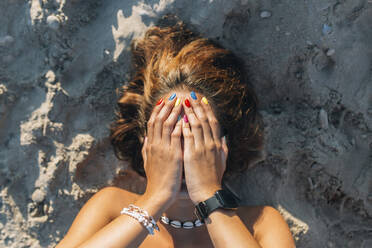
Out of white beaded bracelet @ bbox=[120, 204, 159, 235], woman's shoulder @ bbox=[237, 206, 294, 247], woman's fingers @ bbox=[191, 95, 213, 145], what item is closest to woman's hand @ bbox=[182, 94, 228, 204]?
woman's fingers @ bbox=[191, 95, 213, 145]

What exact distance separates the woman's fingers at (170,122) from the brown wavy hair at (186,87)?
0.48ft

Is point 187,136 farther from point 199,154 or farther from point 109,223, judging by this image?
point 109,223

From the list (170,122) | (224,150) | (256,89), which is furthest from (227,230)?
(256,89)

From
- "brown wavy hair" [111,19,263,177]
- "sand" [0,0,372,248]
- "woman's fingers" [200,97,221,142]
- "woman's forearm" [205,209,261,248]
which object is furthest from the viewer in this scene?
"sand" [0,0,372,248]

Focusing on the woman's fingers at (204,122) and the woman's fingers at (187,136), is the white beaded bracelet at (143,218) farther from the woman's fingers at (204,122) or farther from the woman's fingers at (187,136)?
the woman's fingers at (204,122)

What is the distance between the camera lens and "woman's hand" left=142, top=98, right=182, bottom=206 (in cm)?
204

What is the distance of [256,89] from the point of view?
2676mm

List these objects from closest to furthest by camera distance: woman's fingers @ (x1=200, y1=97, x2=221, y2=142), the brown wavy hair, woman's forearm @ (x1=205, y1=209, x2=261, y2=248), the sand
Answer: woman's forearm @ (x1=205, y1=209, x2=261, y2=248)
woman's fingers @ (x1=200, y1=97, x2=221, y2=142)
the brown wavy hair
the sand

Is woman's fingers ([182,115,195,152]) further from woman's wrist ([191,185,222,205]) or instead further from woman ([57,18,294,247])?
woman's wrist ([191,185,222,205])

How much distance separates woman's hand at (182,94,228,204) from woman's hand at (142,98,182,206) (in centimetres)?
5

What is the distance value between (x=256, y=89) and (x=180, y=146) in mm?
952

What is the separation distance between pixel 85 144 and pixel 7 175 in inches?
27.2

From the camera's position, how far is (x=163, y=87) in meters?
2.20

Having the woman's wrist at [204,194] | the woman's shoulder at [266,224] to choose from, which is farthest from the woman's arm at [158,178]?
the woman's shoulder at [266,224]
